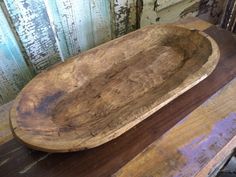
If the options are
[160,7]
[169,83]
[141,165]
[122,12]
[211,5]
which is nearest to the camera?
[141,165]

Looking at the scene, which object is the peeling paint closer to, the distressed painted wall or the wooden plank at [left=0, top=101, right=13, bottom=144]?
the wooden plank at [left=0, top=101, right=13, bottom=144]

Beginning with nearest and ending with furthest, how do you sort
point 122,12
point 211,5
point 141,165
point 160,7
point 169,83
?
1. point 141,165
2. point 169,83
3. point 122,12
4. point 160,7
5. point 211,5

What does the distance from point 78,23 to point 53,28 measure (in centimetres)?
10

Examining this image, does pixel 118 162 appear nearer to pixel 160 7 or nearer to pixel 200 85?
pixel 200 85

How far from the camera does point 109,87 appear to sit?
61cm

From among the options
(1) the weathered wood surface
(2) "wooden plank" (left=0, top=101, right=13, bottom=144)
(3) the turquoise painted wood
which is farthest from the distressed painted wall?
(1) the weathered wood surface

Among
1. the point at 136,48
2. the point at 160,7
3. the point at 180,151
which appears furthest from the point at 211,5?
the point at 180,151

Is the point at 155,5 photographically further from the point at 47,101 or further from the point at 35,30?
the point at 47,101

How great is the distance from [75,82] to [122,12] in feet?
1.30

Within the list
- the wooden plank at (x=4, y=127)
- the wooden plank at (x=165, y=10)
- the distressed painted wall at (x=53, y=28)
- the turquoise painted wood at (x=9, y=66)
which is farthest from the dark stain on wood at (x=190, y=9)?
the wooden plank at (x=4, y=127)

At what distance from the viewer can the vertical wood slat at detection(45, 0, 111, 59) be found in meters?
0.70

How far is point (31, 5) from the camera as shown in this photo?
2.03 feet

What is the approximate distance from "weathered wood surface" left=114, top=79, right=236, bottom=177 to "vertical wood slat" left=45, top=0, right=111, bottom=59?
1.57ft

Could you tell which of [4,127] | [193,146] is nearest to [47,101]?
[4,127]
